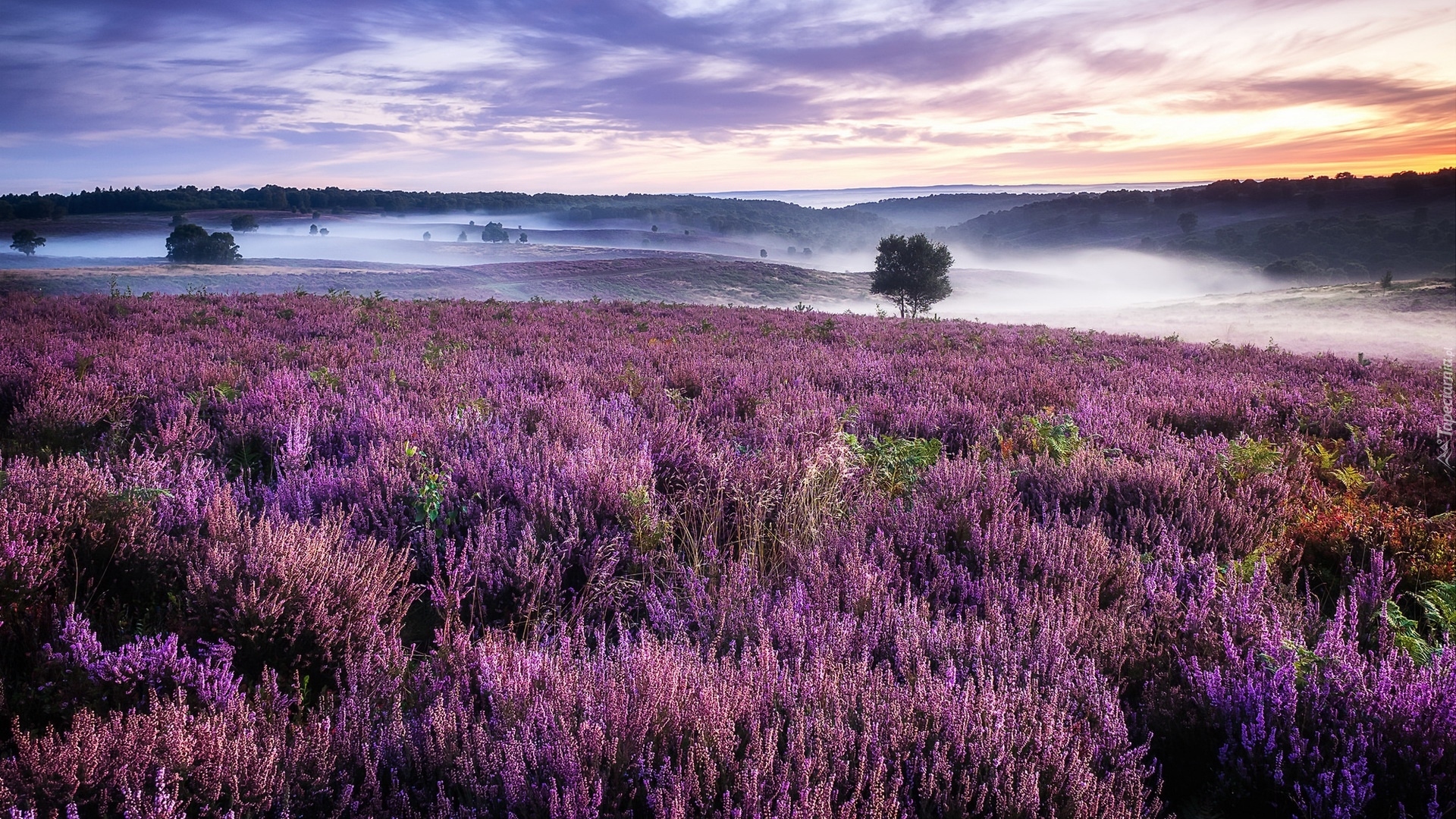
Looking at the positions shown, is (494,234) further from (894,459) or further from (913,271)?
(894,459)

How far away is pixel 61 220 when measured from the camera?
89875mm

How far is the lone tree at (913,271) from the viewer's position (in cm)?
4984

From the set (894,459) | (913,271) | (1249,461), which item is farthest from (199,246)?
(1249,461)

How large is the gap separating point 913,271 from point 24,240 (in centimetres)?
9817

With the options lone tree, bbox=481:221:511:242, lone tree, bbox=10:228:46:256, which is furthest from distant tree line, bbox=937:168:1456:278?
lone tree, bbox=10:228:46:256

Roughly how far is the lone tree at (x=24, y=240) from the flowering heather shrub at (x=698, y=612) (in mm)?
105851

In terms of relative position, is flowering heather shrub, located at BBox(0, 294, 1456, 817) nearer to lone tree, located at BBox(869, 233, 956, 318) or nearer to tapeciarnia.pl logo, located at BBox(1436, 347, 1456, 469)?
tapeciarnia.pl logo, located at BBox(1436, 347, 1456, 469)

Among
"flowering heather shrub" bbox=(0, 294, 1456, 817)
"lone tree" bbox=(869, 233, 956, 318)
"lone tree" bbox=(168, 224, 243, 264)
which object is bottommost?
"flowering heather shrub" bbox=(0, 294, 1456, 817)

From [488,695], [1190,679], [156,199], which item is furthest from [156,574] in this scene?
[156,199]

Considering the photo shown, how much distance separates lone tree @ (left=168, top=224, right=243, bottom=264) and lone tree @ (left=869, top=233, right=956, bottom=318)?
215ft

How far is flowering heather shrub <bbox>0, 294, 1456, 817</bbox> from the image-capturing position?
4.62 feet

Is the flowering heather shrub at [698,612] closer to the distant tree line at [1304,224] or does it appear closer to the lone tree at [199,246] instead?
the lone tree at [199,246]

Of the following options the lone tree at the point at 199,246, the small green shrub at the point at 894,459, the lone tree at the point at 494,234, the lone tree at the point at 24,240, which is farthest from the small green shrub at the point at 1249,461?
the lone tree at the point at 494,234

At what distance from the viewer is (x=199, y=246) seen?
68875mm
